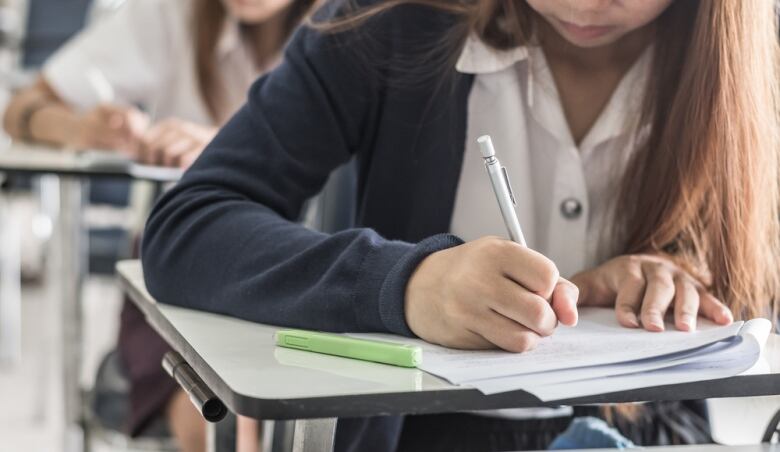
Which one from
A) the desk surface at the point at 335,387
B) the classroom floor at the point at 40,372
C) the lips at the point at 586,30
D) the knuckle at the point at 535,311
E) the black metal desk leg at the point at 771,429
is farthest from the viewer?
the classroom floor at the point at 40,372

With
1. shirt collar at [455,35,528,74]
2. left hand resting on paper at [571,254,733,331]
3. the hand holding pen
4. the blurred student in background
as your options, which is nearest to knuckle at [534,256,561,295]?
the hand holding pen

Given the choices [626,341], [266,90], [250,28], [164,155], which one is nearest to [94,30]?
[250,28]

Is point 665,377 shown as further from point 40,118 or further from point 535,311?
point 40,118

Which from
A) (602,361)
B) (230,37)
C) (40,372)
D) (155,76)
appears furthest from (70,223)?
(602,361)

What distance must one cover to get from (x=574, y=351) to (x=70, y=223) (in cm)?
158

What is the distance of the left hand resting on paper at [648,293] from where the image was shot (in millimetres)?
891

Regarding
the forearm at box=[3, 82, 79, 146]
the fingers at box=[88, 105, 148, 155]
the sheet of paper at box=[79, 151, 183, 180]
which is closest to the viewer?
the sheet of paper at box=[79, 151, 183, 180]

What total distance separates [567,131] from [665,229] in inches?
5.0

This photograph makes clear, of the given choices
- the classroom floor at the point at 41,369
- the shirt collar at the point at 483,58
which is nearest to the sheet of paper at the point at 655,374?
the shirt collar at the point at 483,58

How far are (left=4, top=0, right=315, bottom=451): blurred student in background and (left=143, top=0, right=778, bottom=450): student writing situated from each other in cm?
82

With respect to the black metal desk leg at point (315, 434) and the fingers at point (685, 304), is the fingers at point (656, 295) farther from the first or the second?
the black metal desk leg at point (315, 434)

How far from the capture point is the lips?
0.99 m

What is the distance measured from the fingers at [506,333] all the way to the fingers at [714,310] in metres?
0.20

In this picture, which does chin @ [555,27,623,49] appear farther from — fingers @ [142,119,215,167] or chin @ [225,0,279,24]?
chin @ [225,0,279,24]
